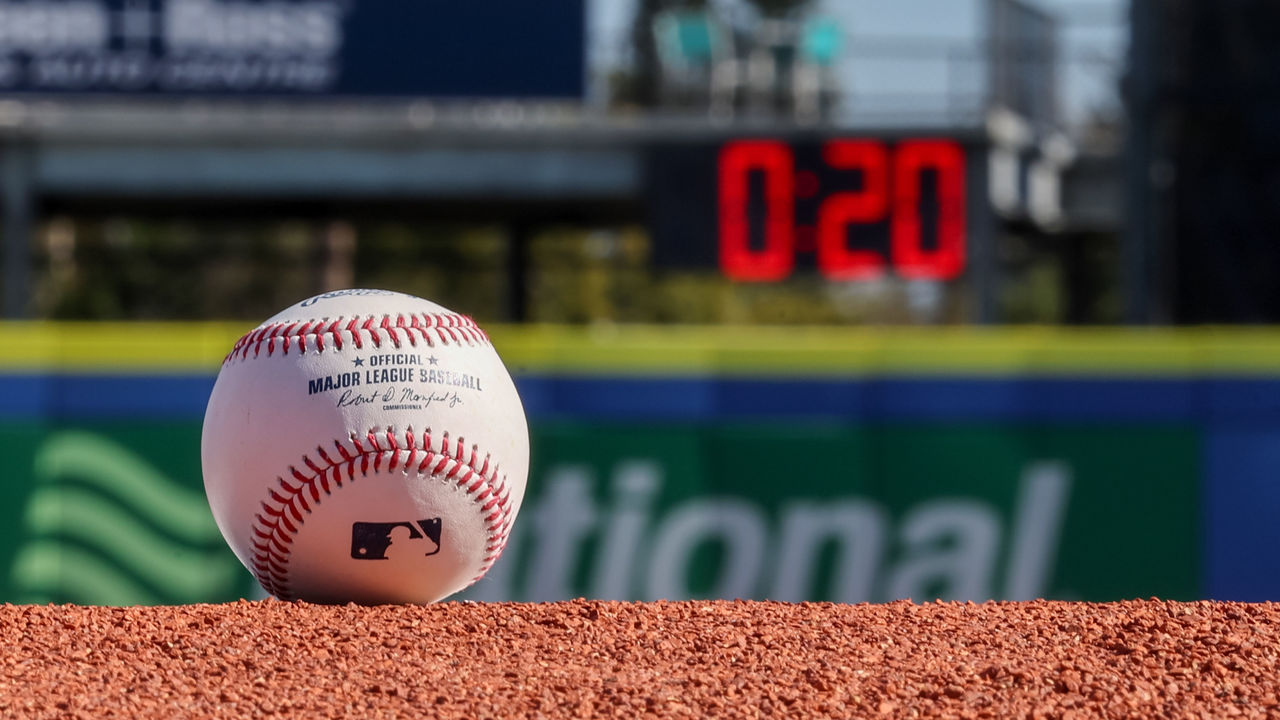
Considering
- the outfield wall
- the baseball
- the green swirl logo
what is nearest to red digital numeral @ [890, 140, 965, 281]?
the outfield wall

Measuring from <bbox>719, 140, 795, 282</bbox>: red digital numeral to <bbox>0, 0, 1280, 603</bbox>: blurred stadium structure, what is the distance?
0.02 metres

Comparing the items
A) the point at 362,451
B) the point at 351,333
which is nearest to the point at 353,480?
the point at 362,451

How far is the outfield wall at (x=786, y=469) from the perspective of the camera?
6270mm

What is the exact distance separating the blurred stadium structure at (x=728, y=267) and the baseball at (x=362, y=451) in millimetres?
2863

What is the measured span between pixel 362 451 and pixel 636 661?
27.1 inches

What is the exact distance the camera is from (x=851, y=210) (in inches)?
399

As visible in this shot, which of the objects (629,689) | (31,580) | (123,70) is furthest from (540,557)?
(123,70)

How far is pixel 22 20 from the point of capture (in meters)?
10.7

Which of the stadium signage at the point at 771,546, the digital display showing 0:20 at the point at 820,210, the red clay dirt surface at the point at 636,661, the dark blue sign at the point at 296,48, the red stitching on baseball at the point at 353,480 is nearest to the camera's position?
the red clay dirt surface at the point at 636,661

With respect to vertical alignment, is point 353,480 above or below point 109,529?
above

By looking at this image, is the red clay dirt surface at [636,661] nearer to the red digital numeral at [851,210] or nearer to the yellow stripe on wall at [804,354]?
the yellow stripe on wall at [804,354]

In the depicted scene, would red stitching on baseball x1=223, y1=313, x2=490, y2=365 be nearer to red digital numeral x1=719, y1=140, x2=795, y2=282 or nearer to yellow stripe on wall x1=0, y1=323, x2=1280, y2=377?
yellow stripe on wall x1=0, y1=323, x2=1280, y2=377

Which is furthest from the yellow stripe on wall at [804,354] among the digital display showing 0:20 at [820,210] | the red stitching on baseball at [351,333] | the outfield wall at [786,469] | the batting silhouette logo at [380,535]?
the digital display showing 0:20 at [820,210]
